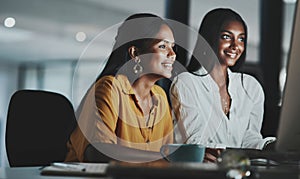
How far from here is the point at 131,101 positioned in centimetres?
245

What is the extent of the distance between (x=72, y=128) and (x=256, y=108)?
3.37 ft

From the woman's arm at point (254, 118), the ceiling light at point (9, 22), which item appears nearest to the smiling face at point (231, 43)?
the woman's arm at point (254, 118)

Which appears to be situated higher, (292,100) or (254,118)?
(292,100)

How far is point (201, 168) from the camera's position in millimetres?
964

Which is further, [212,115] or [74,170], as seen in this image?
[212,115]

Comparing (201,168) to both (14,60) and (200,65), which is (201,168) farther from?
(14,60)

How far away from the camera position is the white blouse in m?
→ 2.64

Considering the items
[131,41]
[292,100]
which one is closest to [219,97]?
[131,41]

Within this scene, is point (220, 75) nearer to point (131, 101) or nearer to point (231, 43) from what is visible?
point (231, 43)

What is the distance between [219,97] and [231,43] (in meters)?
0.31

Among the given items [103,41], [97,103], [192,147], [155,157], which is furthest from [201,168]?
[103,41]

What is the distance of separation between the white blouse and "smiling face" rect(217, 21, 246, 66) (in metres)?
0.09

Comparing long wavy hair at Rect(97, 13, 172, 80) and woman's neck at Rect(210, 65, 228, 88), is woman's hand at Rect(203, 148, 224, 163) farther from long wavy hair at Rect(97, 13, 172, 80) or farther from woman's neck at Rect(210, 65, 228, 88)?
long wavy hair at Rect(97, 13, 172, 80)

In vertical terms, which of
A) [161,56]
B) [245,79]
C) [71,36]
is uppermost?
[71,36]
